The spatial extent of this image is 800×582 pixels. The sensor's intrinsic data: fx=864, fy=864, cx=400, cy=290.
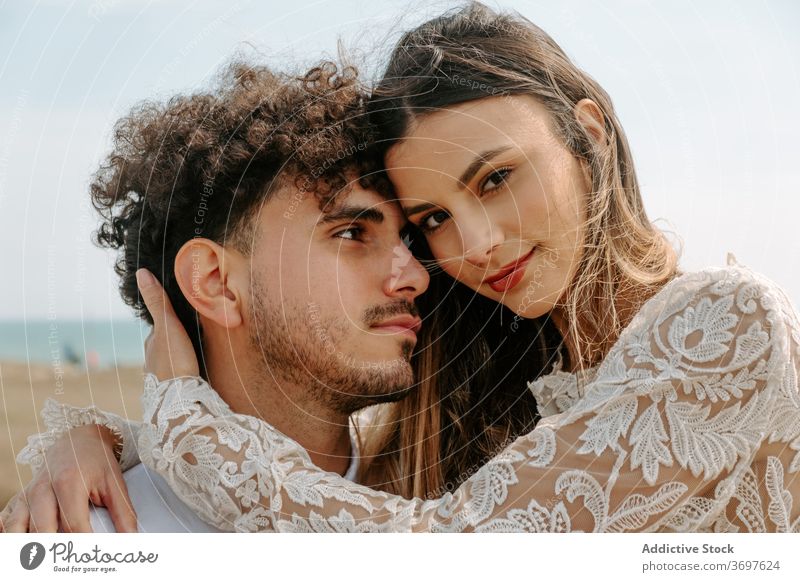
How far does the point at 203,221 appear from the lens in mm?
2086

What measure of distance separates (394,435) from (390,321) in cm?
36

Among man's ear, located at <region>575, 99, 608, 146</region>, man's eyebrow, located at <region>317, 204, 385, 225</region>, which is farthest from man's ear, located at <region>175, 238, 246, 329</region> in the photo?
man's ear, located at <region>575, 99, 608, 146</region>

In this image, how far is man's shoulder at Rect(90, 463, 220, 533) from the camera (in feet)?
6.20

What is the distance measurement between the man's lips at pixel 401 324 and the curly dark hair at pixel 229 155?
1.09ft

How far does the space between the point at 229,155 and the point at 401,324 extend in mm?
582

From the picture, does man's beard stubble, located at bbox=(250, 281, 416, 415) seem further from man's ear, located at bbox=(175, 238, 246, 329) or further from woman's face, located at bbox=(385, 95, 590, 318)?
woman's face, located at bbox=(385, 95, 590, 318)

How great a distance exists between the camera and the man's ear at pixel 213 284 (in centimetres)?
207

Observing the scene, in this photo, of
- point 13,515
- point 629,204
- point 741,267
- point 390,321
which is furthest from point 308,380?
point 741,267

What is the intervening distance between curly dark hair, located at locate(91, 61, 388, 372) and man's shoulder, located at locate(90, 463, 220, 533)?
0.32 m
